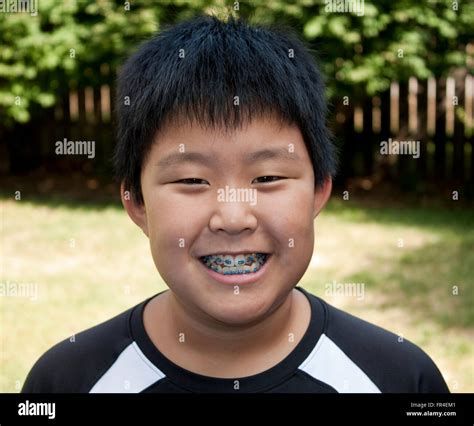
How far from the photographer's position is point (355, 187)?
34.0ft

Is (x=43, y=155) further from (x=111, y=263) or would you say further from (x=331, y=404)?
(x=331, y=404)

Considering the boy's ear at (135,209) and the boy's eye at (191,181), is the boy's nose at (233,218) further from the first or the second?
the boy's ear at (135,209)

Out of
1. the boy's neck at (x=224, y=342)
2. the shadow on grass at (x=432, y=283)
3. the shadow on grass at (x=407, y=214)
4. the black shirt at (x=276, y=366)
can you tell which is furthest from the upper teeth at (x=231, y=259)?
the shadow on grass at (x=407, y=214)

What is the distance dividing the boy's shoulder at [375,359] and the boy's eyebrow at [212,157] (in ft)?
1.34

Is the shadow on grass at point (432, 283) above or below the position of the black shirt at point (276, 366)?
below

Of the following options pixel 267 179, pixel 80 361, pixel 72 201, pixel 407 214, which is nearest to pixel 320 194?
pixel 267 179

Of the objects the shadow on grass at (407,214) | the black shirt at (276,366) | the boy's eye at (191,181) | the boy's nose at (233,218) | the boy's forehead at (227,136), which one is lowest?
the black shirt at (276,366)

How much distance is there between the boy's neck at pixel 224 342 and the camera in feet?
5.33

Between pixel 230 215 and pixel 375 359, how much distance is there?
504 mm

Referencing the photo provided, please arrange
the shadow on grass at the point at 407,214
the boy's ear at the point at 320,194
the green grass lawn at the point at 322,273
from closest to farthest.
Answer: the boy's ear at the point at 320,194 → the green grass lawn at the point at 322,273 → the shadow on grass at the point at 407,214

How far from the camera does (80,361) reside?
170cm

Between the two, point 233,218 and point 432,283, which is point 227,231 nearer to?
point 233,218

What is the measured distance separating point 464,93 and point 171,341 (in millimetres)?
8811

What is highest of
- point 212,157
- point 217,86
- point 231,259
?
point 217,86
